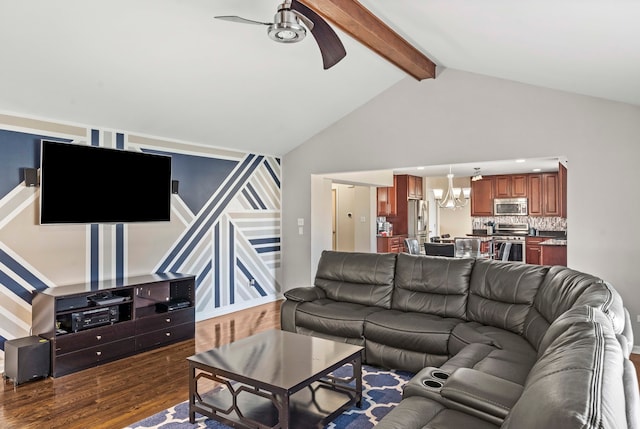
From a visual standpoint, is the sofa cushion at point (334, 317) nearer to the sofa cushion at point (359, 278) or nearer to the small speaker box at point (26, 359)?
the sofa cushion at point (359, 278)

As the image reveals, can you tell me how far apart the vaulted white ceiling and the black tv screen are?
15.0 inches

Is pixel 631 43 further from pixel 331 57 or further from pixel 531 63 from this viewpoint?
pixel 331 57

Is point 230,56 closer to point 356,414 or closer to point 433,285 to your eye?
point 433,285

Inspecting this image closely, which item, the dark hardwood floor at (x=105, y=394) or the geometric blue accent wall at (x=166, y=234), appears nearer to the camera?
the dark hardwood floor at (x=105, y=394)

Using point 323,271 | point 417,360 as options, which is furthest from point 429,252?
point 417,360

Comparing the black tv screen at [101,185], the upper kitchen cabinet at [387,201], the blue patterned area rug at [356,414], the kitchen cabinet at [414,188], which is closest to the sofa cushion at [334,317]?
the blue patterned area rug at [356,414]

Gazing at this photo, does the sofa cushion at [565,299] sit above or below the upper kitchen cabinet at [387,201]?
below

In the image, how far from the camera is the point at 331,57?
3127mm

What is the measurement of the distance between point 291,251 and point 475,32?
14.5ft

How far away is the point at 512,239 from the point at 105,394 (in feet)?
26.8

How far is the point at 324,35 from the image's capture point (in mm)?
2906

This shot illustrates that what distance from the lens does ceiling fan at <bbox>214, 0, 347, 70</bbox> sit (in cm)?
260

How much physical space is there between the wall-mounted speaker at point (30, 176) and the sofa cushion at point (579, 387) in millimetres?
4387

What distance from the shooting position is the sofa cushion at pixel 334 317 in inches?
152
